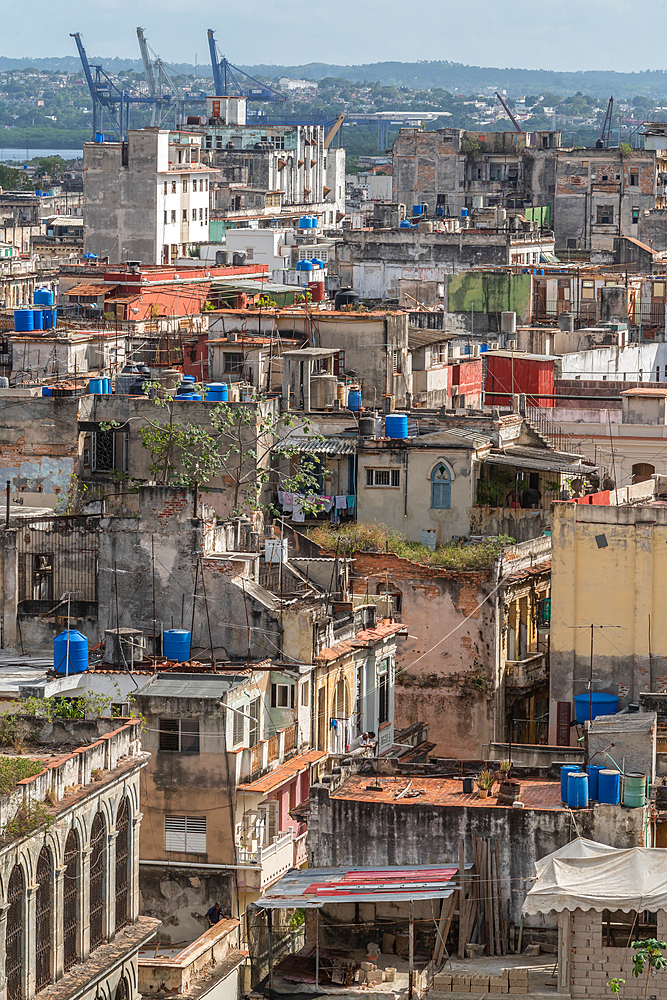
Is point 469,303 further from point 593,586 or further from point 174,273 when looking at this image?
point 593,586

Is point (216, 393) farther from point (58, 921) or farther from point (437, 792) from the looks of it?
point (58, 921)

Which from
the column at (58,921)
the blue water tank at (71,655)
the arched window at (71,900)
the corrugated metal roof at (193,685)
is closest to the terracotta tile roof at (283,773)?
the corrugated metal roof at (193,685)

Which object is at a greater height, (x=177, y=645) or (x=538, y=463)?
(x=538, y=463)

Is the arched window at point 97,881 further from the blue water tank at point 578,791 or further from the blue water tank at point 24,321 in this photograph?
the blue water tank at point 24,321

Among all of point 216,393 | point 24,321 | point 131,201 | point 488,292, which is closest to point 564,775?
point 216,393

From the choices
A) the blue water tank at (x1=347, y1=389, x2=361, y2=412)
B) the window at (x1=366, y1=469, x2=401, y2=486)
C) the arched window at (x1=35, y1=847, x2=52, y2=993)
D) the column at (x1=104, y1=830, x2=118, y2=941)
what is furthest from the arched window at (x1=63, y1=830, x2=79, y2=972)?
the blue water tank at (x1=347, y1=389, x2=361, y2=412)

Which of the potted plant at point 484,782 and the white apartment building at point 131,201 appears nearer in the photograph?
the potted plant at point 484,782

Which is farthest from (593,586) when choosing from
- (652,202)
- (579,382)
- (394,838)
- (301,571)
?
(652,202)

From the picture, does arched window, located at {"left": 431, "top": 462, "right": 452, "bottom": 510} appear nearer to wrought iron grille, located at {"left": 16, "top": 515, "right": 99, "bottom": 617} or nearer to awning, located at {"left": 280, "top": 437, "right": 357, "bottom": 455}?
awning, located at {"left": 280, "top": 437, "right": 357, "bottom": 455}
